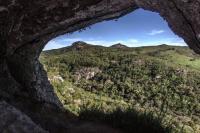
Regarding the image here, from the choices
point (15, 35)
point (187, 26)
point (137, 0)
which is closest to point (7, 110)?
point (15, 35)

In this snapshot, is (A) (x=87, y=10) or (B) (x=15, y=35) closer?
(A) (x=87, y=10)

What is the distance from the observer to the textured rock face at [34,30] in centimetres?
1400

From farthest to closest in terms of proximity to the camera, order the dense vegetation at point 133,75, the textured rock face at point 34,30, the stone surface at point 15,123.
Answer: the dense vegetation at point 133,75 → the textured rock face at point 34,30 → the stone surface at point 15,123

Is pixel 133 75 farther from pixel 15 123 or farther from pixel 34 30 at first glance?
pixel 15 123

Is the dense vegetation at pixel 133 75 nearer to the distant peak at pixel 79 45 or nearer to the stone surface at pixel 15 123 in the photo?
the distant peak at pixel 79 45

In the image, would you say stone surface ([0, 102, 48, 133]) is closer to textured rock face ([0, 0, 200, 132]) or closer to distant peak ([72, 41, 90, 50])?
textured rock face ([0, 0, 200, 132])

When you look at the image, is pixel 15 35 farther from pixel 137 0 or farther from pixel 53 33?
pixel 137 0

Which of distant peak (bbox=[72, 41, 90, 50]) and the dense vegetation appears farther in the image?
distant peak (bbox=[72, 41, 90, 50])

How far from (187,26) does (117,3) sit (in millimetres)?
3554

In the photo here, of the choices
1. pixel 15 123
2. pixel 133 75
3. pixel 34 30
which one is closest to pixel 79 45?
pixel 133 75

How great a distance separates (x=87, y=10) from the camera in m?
14.4

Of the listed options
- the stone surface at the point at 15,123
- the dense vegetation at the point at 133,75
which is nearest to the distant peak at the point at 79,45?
the dense vegetation at the point at 133,75

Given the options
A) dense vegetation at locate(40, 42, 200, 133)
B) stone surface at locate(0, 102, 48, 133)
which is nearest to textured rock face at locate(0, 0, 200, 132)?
stone surface at locate(0, 102, 48, 133)

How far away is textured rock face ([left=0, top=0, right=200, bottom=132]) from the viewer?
14.0 meters
